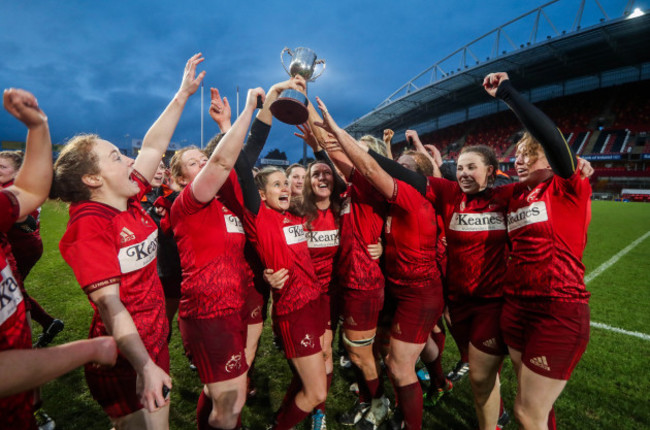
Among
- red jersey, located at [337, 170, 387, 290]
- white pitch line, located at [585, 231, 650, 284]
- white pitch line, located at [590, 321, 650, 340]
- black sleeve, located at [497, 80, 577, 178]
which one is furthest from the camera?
white pitch line, located at [585, 231, 650, 284]

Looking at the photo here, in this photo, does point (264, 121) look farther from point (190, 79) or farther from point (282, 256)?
point (282, 256)

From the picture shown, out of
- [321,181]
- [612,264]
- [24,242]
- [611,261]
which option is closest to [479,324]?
[321,181]

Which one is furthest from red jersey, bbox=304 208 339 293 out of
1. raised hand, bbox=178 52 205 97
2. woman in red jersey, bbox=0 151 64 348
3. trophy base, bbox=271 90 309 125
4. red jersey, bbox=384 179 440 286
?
woman in red jersey, bbox=0 151 64 348

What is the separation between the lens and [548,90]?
33.8 metres

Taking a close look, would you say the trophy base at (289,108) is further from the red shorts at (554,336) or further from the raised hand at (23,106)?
the red shorts at (554,336)

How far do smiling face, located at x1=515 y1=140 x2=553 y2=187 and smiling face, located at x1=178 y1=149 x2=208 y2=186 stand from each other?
2323 mm

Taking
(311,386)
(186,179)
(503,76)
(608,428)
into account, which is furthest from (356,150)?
(608,428)

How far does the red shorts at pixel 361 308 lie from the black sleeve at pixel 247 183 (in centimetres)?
103

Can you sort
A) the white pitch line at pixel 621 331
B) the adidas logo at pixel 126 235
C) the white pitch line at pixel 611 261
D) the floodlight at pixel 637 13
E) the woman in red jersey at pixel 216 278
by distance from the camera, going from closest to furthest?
1. the adidas logo at pixel 126 235
2. the woman in red jersey at pixel 216 278
3. the white pitch line at pixel 621 331
4. the white pitch line at pixel 611 261
5. the floodlight at pixel 637 13

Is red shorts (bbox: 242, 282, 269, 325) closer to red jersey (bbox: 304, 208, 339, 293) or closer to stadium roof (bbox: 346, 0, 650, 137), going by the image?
red jersey (bbox: 304, 208, 339, 293)

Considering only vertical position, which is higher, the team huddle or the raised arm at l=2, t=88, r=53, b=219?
the raised arm at l=2, t=88, r=53, b=219

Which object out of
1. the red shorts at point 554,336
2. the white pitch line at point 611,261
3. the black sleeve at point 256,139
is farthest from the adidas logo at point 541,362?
the white pitch line at point 611,261

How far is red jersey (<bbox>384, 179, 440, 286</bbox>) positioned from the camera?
2486 millimetres

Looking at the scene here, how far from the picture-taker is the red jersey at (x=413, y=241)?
2.49 metres
